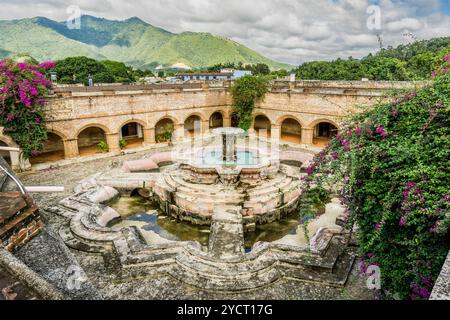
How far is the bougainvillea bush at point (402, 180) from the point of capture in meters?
3.50

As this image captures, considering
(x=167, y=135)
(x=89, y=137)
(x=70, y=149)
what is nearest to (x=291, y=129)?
(x=167, y=135)

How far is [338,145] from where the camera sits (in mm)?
4785

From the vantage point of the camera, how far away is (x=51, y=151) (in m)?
17.5

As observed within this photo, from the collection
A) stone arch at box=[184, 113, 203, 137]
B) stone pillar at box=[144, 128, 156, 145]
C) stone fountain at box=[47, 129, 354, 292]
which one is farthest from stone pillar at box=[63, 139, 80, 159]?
stone arch at box=[184, 113, 203, 137]

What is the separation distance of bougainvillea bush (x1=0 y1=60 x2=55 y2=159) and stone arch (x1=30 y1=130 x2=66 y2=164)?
1.86 m

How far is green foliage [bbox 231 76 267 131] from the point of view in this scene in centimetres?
2009

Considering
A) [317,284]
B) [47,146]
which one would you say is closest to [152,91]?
[47,146]

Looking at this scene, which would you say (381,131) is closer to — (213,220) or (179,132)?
(213,220)

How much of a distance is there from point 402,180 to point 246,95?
17.4 m

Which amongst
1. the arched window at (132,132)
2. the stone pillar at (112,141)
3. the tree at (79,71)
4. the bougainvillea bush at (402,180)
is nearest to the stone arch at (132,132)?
the arched window at (132,132)

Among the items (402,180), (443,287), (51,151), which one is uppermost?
(402,180)

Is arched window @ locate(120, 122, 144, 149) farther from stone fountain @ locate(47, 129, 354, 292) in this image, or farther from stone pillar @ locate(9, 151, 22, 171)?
stone pillar @ locate(9, 151, 22, 171)

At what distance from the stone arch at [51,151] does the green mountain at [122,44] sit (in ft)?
331
